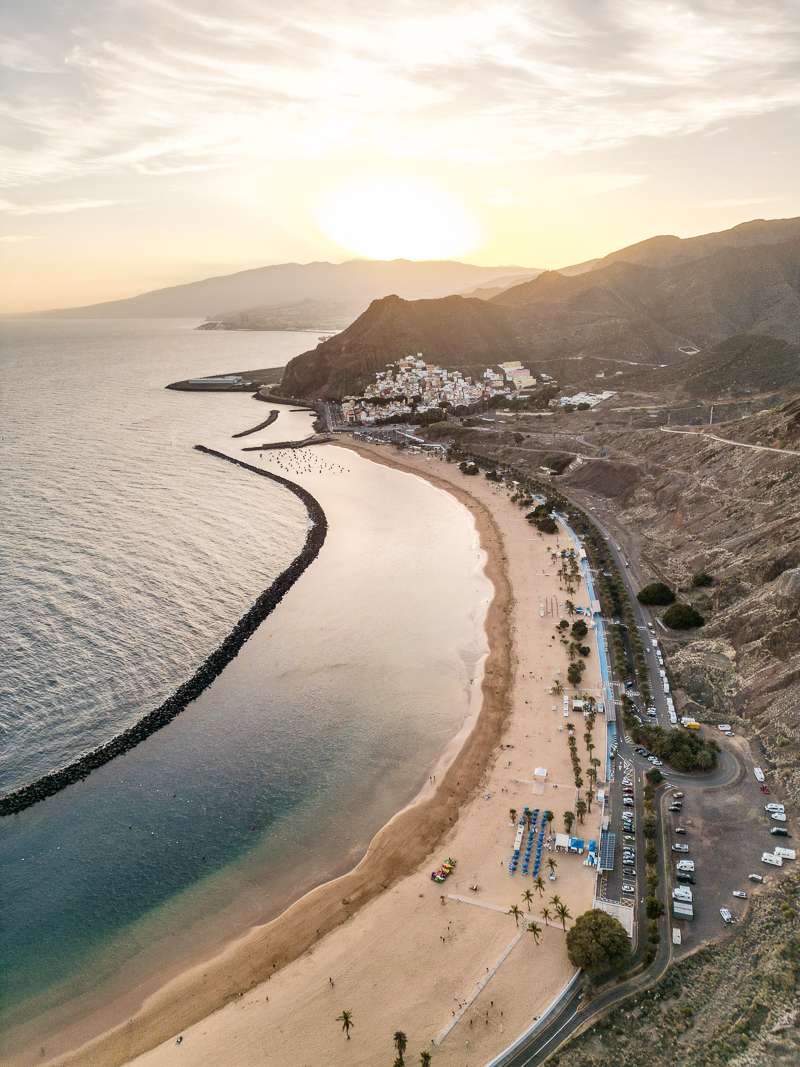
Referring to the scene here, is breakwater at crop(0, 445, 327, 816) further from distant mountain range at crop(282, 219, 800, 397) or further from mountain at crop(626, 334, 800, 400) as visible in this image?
distant mountain range at crop(282, 219, 800, 397)

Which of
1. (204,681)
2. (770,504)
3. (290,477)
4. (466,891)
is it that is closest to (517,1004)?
(466,891)

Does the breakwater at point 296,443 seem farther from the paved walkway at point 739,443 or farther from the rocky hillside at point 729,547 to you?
the paved walkway at point 739,443

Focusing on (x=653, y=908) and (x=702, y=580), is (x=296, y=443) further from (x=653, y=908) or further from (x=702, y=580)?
(x=653, y=908)

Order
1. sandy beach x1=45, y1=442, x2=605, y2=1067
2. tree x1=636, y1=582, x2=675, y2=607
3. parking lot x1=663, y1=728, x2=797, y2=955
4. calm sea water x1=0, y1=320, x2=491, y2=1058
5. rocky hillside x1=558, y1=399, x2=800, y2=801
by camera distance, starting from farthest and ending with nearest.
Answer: tree x1=636, y1=582, x2=675, y2=607, rocky hillside x1=558, y1=399, x2=800, y2=801, calm sea water x1=0, y1=320, x2=491, y2=1058, parking lot x1=663, y1=728, x2=797, y2=955, sandy beach x1=45, y1=442, x2=605, y2=1067

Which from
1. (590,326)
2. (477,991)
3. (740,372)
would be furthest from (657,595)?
(590,326)

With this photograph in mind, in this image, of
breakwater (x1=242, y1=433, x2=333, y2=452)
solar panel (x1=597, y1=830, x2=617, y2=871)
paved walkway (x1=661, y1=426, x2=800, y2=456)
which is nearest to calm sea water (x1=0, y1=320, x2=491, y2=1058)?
solar panel (x1=597, y1=830, x2=617, y2=871)

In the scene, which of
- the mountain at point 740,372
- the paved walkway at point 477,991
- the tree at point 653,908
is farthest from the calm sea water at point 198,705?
the mountain at point 740,372

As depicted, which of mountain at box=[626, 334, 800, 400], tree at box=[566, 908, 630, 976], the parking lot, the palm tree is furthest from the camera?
mountain at box=[626, 334, 800, 400]
